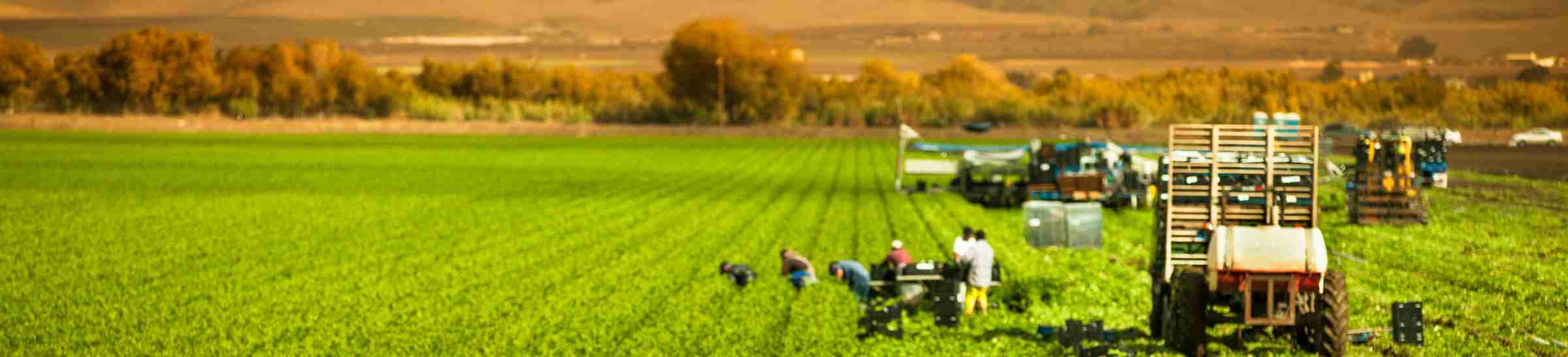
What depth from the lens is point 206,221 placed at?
41688 millimetres

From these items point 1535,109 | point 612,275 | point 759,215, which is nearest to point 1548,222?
point 759,215

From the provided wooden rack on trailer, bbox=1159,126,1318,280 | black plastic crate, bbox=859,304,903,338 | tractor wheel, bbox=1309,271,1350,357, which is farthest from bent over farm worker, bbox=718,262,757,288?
tractor wheel, bbox=1309,271,1350,357

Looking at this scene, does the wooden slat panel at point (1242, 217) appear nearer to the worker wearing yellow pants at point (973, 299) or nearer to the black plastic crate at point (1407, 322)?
the black plastic crate at point (1407, 322)

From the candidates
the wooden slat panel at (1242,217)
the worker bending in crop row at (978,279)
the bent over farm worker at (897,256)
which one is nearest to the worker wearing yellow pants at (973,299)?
the worker bending in crop row at (978,279)

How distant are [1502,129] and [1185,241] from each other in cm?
10353

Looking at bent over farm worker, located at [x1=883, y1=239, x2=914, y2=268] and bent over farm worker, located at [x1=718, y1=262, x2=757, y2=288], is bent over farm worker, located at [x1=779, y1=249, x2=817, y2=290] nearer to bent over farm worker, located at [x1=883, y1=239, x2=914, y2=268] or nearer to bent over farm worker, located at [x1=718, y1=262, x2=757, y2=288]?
bent over farm worker, located at [x1=718, y1=262, x2=757, y2=288]

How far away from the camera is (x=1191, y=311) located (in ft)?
62.6

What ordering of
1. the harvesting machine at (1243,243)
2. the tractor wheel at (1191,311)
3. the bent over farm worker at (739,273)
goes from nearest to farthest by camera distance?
the harvesting machine at (1243,243), the tractor wheel at (1191,311), the bent over farm worker at (739,273)

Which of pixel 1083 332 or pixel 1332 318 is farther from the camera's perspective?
pixel 1083 332

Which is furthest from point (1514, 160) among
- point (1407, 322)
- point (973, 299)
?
point (1407, 322)

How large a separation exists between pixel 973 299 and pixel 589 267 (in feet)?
29.8

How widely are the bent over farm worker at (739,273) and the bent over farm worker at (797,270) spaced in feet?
1.68

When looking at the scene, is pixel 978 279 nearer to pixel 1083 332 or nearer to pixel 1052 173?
pixel 1083 332

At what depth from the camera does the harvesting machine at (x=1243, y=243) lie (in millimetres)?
18078
